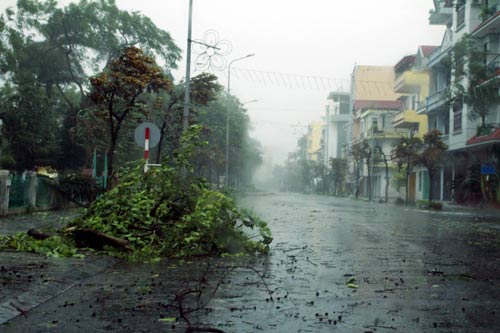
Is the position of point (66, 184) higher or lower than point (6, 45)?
lower

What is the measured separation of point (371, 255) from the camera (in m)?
10.2

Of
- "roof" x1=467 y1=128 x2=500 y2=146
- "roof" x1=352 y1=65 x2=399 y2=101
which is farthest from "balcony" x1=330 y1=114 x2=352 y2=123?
"roof" x1=467 y1=128 x2=500 y2=146

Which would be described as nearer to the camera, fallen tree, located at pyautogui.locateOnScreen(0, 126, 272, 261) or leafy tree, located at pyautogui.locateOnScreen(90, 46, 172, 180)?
fallen tree, located at pyautogui.locateOnScreen(0, 126, 272, 261)

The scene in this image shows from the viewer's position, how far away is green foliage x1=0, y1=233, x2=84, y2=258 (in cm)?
934

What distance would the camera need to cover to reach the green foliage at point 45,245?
9.34 m

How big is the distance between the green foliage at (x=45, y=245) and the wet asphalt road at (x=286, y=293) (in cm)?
38

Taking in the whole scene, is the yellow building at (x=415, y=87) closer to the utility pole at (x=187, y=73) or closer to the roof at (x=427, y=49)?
the roof at (x=427, y=49)

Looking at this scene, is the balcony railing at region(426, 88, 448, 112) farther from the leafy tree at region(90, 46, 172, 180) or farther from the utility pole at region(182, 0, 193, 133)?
the leafy tree at region(90, 46, 172, 180)

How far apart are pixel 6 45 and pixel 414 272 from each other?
1456 inches

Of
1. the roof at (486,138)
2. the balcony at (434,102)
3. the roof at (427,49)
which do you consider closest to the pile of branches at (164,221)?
the roof at (486,138)

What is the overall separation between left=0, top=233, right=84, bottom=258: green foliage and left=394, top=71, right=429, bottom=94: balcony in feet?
145

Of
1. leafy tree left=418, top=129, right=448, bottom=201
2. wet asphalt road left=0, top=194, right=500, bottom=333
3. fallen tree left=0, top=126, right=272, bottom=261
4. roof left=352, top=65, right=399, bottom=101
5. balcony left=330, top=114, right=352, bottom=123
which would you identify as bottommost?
wet asphalt road left=0, top=194, right=500, bottom=333

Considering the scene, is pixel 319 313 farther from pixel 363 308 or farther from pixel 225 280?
pixel 225 280

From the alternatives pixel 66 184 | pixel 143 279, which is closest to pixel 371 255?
pixel 143 279
